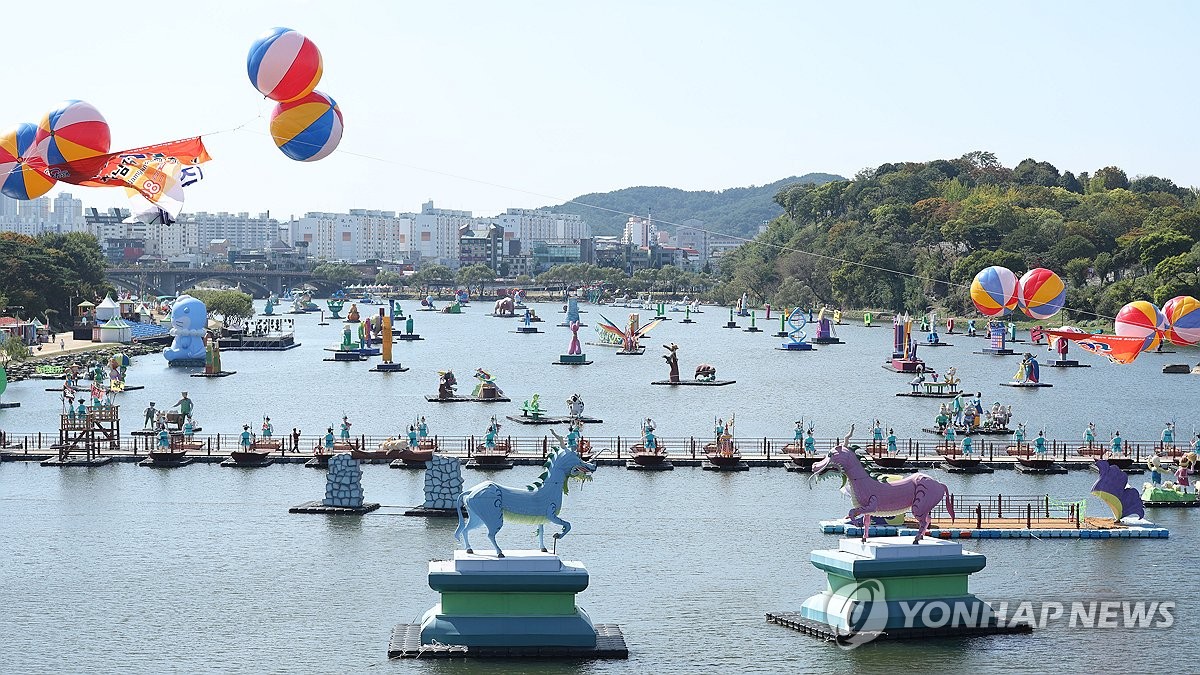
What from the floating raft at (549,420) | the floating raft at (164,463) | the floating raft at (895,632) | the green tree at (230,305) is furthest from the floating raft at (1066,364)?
the floating raft at (895,632)

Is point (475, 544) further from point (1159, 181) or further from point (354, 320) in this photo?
point (1159, 181)

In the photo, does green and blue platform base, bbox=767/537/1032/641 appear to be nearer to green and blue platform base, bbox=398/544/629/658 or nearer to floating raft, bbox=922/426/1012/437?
green and blue platform base, bbox=398/544/629/658

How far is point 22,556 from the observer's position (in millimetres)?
36375

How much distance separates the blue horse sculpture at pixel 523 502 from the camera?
28.5 meters

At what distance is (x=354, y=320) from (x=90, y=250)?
2782cm

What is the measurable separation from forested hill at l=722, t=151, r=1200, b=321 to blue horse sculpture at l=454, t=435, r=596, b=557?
2872 inches

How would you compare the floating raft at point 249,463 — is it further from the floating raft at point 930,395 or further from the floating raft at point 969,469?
the floating raft at point 930,395

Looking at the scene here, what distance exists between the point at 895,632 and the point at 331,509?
674 inches

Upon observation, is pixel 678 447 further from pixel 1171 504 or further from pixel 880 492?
pixel 880 492

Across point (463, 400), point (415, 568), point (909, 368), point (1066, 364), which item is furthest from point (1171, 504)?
point (1066, 364)

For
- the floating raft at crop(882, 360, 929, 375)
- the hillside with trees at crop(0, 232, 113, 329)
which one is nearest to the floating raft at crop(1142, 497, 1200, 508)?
the floating raft at crop(882, 360, 929, 375)

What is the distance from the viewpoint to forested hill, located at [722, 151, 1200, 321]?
121 meters

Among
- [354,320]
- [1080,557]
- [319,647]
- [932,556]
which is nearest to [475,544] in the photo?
[319,647]

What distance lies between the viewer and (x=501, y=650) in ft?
89.4
